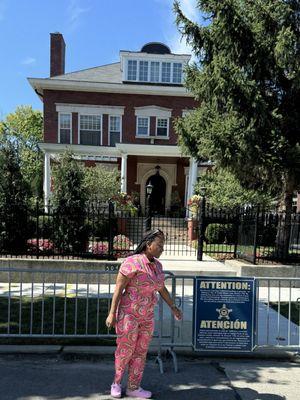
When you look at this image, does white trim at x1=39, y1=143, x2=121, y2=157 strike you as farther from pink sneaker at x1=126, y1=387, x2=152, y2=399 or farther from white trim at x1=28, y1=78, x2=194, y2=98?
pink sneaker at x1=126, y1=387, x2=152, y2=399

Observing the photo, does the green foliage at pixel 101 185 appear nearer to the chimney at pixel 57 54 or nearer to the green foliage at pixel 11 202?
the green foliage at pixel 11 202

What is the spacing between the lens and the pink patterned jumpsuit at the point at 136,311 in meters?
4.16

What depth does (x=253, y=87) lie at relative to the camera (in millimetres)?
10969

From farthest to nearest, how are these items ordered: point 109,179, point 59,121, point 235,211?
point 59,121
point 109,179
point 235,211

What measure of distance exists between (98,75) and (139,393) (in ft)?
80.1

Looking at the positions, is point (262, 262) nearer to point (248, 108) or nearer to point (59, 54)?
point (248, 108)

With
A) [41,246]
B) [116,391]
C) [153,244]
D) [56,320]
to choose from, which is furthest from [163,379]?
[41,246]

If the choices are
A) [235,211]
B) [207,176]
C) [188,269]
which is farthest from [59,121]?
[188,269]

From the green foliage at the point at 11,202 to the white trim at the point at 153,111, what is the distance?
1424cm

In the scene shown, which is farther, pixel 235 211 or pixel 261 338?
pixel 235 211

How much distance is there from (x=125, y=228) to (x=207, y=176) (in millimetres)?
5431

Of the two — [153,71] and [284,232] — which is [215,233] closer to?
[284,232]

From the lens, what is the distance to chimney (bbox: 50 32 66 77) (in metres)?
28.1

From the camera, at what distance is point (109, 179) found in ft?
66.1
